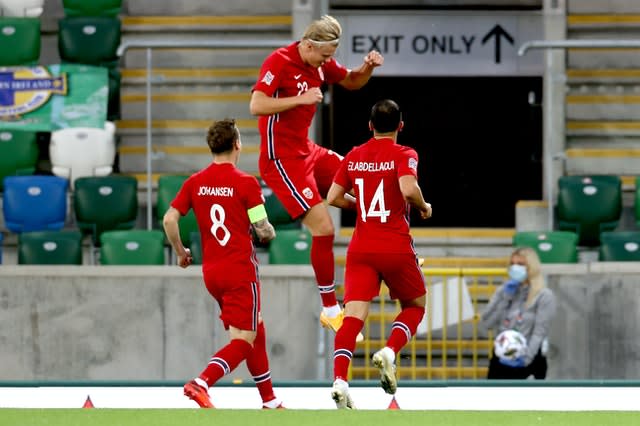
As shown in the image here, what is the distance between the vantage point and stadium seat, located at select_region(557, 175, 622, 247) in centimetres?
1515

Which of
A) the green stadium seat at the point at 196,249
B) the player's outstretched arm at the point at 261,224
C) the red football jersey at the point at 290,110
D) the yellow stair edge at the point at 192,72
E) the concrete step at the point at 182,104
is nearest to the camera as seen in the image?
the player's outstretched arm at the point at 261,224

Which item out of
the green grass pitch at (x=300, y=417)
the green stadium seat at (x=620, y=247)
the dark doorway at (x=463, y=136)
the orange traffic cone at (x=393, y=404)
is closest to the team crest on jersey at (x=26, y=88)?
the dark doorway at (x=463, y=136)

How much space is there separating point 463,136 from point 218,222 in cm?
1009

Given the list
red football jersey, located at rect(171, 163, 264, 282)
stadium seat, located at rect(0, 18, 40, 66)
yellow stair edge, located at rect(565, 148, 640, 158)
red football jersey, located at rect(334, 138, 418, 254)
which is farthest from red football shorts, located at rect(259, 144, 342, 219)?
stadium seat, located at rect(0, 18, 40, 66)

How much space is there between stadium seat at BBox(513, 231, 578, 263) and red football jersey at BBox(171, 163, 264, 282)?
4.91 metres

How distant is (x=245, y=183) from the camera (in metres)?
9.51

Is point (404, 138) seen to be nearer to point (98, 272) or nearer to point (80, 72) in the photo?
point (80, 72)

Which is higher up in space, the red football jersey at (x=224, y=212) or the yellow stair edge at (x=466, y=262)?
the red football jersey at (x=224, y=212)

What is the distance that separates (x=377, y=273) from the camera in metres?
9.54

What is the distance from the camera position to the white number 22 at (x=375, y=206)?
928 centimetres

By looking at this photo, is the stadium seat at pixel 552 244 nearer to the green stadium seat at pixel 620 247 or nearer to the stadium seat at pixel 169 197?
the green stadium seat at pixel 620 247

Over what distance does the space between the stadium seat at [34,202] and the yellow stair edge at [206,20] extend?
103 inches

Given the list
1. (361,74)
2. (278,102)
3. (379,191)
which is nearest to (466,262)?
(361,74)

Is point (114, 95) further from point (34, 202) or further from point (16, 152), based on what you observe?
point (34, 202)
